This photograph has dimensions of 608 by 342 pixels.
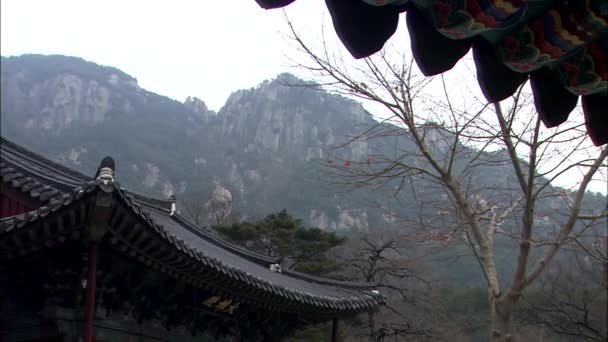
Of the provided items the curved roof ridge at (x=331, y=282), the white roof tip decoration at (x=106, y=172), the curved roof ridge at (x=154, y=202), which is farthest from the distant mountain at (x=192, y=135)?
the white roof tip decoration at (x=106, y=172)

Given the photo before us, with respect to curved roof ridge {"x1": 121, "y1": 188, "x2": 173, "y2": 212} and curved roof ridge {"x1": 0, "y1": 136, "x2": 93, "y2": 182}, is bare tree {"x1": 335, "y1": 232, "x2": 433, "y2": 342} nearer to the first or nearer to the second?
curved roof ridge {"x1": 121, "y1": 188, "x2": 173, "y2": 212}

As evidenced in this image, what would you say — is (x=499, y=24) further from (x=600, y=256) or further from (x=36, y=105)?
(x=36, y=105)

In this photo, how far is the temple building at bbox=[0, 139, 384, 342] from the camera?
6.25m

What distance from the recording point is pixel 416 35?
4.93ft

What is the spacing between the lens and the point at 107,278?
7.35m

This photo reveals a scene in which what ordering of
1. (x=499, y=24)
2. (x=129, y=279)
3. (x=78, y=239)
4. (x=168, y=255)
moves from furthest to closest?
1. (x=129, y=279)
2. (x=168, y=255)
3. (x=78, y=239)
4. (x=499, y=24)

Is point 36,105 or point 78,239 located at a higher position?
point 36,105

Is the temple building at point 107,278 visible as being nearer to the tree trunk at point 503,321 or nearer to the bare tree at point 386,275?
the tree trunk at point 503,321

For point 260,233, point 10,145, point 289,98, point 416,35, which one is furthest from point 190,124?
point 416,35

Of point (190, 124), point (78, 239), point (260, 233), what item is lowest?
point (78, 239)

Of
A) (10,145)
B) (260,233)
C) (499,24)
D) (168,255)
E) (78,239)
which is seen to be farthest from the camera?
(260,233)

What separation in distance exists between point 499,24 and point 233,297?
7.40 meters

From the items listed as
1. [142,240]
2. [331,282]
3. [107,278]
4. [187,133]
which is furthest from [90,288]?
[187,133]

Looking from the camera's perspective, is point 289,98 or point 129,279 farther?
point 289,98
